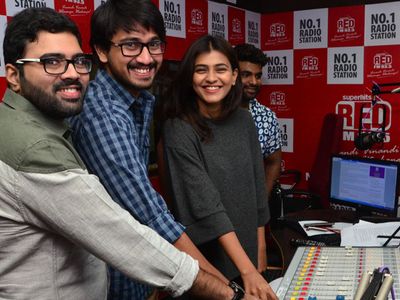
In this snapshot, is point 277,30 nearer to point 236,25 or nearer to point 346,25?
point 236,25

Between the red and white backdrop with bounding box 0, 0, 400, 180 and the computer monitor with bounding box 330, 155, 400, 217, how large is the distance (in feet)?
4.87

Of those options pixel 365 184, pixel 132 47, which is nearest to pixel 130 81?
pixel 132 47

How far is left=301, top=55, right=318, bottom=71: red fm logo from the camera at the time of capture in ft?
14.6

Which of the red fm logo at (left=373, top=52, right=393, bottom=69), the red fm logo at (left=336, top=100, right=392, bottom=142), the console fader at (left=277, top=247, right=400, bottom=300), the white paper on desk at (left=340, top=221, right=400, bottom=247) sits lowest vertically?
the white paper on desk at (left=340, top=221, right=400, bottom=247)

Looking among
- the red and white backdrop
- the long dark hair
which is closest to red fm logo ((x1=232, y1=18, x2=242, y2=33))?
the red and white backdrop

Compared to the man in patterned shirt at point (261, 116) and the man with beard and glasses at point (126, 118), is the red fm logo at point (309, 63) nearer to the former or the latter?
the man in patterned shirt at point (261, 116)

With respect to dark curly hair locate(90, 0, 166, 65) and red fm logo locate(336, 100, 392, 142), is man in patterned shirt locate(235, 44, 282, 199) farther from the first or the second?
dark curly hair locate(90, 0, 166, 65)

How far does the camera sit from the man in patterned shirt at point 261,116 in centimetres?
285

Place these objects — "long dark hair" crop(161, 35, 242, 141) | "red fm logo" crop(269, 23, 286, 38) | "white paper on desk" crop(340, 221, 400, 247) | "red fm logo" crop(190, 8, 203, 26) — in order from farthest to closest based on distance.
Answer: "red fm logo" crop(269, 23, 286, 38), "red fm logo" crop(190, 8, 203, 26), "white paper on desk" crop(340, 221, 400, 247), "long dark hair" crop(161, 35, 242, 141)

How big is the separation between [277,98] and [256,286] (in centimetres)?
346

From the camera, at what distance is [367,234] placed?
6.72ft

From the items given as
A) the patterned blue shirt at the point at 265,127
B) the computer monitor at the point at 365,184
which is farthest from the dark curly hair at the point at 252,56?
the computer monitor at the point at 365,184

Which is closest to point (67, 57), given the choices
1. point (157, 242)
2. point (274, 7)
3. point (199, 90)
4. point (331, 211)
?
point (157, 242)

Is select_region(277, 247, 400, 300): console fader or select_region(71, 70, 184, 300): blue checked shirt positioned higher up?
select_region(71, 70, 184, 300): blue checked shirt
